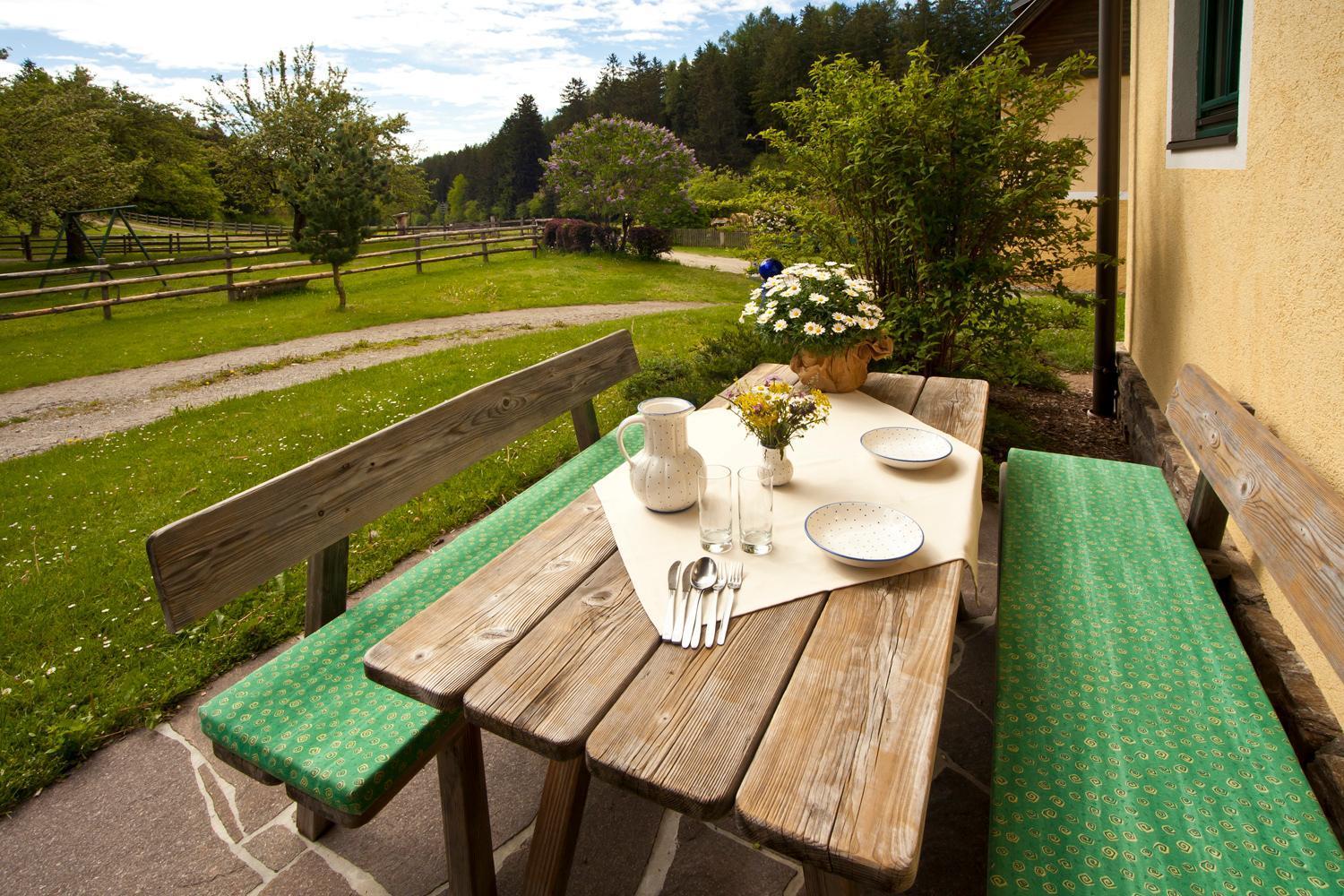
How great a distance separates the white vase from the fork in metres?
0.43

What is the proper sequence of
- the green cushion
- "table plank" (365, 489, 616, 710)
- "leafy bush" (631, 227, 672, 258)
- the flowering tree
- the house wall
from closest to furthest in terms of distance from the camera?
"table plank" (365, 489, 616, 710) → the green cushion → the house wall → "leafy bush" (631, 227, 672, 258) → the flowering tree

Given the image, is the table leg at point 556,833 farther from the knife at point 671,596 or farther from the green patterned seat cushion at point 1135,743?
the green patterned seat cushion at point 1135,743

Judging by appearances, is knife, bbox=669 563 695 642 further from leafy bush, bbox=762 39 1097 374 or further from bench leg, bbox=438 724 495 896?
leafy bush, bbox=762 39 1097 374

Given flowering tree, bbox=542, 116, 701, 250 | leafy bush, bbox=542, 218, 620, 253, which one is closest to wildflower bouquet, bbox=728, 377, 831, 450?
leafy bush, bbox=542, 218, 620, 253

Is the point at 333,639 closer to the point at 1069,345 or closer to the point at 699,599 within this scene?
the point at 699,599

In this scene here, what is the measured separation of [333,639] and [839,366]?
1.84 metres

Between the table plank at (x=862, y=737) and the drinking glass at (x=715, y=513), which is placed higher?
the drinking glass at (x=715, y=513)

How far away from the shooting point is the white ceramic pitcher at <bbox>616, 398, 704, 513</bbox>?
158 centimetres

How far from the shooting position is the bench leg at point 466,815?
145 centimetres

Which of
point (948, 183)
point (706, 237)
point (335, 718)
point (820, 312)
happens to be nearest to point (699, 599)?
point (335, 718)

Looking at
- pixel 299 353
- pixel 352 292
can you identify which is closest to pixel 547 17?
pixel 352 292

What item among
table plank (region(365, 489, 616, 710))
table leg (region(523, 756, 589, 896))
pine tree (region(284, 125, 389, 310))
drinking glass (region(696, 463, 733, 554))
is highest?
pine tree (region(284, 125, 389, 310))

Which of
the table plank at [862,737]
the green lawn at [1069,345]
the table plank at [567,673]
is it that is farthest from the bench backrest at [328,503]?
the green lawn at [1069,345]

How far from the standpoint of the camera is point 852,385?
2.62 meters
